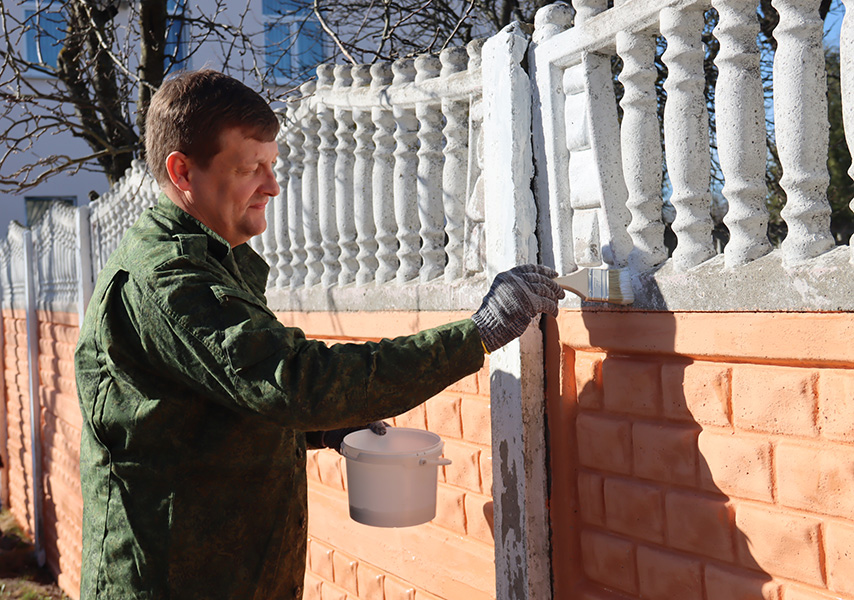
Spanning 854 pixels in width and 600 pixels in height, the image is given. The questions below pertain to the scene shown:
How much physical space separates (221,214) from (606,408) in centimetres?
116

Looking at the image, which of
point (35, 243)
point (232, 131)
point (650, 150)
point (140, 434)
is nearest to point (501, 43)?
point (650, 150)

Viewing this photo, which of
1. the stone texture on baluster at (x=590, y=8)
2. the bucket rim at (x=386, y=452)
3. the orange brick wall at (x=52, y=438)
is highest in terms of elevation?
the stone texture on baluster at (x=590, y=8)

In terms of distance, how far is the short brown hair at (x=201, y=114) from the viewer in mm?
1926

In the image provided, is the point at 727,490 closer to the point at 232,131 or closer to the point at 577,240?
the point at 577,240

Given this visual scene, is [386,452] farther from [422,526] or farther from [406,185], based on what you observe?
[406,185]

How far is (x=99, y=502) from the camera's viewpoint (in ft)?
6.52

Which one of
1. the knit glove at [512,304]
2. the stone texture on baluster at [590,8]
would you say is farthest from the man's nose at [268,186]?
the stone texture on baluster at [590,8]

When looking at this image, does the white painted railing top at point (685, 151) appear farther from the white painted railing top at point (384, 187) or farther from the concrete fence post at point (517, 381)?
the white painted railing top at point (384, 187)

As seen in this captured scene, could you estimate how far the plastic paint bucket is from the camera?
2346mm

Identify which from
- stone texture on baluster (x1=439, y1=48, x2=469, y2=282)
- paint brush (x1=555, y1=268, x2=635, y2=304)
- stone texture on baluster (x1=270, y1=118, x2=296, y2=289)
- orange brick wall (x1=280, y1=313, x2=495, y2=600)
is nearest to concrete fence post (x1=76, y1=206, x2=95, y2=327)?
stone texture on baluster (x1=270, y1=118, x2=296, y2=289)

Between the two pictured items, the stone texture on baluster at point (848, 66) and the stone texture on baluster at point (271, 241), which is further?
the stone texture on baluster at point (271, 241)

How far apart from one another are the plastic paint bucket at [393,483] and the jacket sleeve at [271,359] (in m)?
0.65

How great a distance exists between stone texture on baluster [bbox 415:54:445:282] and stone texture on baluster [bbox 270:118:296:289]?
0.96 meters

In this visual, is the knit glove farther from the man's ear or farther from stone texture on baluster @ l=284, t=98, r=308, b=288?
stone texture on baluster @ l=284, t=98, r=308, b=288
